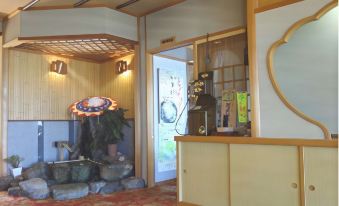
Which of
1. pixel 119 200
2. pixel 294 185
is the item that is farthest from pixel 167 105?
pixel 294 185

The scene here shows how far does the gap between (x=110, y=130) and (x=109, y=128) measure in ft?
0.13

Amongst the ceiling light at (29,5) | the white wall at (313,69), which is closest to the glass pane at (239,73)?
the white wall at (313,69)

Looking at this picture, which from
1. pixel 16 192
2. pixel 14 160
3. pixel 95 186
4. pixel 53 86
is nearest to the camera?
pixel 16 192

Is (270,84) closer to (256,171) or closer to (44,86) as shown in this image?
(256,171)

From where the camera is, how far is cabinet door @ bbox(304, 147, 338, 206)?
2.42 meters

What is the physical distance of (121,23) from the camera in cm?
486

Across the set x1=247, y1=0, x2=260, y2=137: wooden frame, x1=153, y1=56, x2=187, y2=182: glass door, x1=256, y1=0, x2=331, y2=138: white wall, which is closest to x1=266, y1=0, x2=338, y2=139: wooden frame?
x1=256, y1=0, x2=331, y2=138: white wall

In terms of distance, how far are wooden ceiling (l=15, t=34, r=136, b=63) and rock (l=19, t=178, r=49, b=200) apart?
6.94ft

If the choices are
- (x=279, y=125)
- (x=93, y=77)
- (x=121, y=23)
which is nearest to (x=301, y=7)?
(x=279, y=125)

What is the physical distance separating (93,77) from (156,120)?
6.34ft

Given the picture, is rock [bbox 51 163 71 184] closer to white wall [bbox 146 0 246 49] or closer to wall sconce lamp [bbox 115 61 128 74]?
wall sconce lamp [bbox 115 61 128 74]

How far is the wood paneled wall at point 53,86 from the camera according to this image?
527 centimetres

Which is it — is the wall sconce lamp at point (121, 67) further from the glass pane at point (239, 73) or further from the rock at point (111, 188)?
the glass pane at point (239, 73)

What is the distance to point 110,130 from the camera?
5.23m
